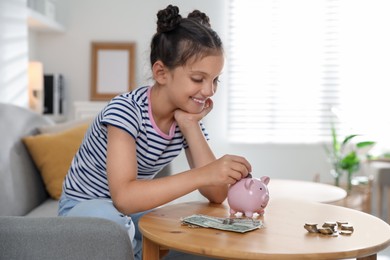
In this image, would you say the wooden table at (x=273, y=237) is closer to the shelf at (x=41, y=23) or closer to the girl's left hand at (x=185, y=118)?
the girl's left hand at (x=185, y=118)

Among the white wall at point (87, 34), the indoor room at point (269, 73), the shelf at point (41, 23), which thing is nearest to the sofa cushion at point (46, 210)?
the shelf at point (41, 23)

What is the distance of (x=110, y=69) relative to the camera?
4.73m

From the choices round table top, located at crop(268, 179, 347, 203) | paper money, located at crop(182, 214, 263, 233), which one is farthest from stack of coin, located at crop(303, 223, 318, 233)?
round table top, located at crop(268, 179, 347, 203)

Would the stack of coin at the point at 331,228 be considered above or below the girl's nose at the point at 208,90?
below

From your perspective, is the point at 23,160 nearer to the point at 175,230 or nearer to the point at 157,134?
the point at 157,134

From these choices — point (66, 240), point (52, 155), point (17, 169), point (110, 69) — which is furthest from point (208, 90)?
point (110, 69)

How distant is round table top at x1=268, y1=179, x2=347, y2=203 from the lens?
2871 mm

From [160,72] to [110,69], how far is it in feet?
10.4

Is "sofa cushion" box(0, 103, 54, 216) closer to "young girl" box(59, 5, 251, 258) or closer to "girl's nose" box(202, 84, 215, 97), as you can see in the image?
"young girl" box(59, 5, 251, 258)

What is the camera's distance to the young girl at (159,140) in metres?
1.42

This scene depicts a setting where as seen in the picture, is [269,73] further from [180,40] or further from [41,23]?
[180,40]

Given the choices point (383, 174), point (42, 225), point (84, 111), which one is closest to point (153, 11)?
point (84, 111)

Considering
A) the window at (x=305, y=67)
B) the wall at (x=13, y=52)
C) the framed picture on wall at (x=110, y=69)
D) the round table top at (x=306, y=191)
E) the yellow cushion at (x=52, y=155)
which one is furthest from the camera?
the window at (x=305, y=67)

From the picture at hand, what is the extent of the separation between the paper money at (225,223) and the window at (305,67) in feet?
11.7
